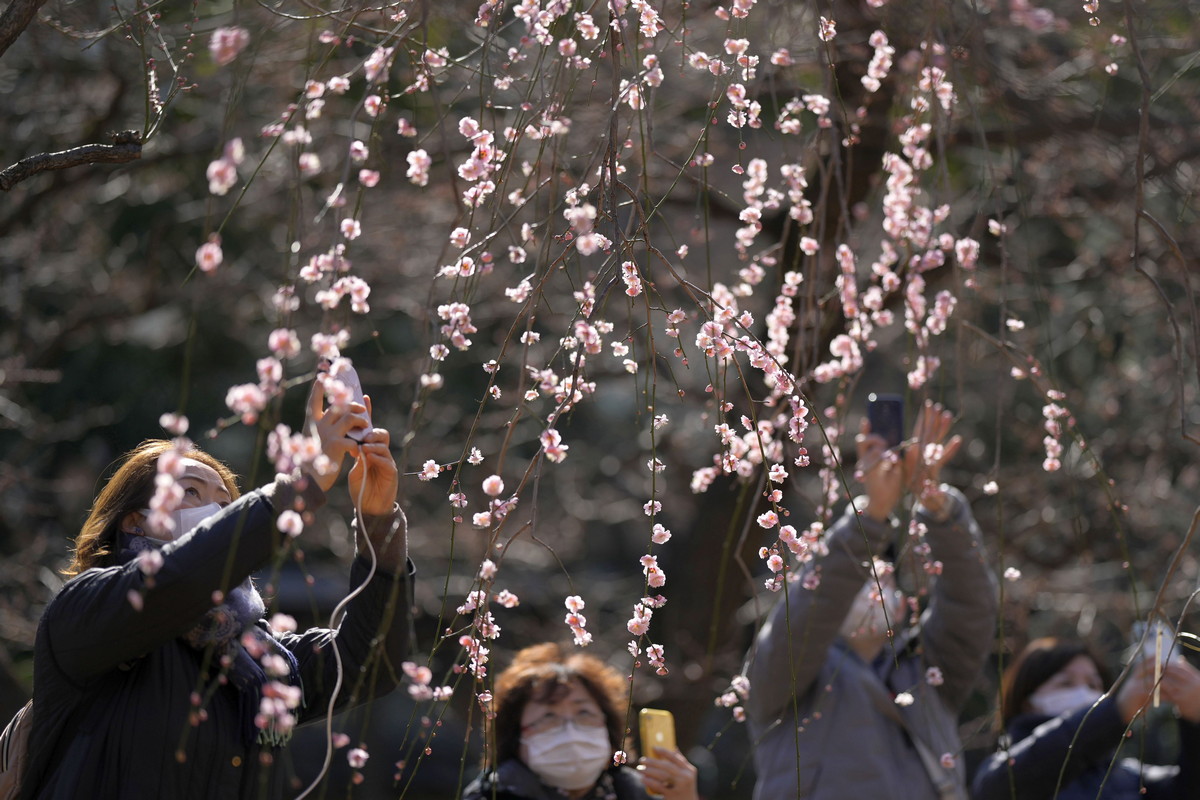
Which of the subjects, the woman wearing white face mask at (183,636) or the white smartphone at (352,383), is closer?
the white smartphone at (352,383)

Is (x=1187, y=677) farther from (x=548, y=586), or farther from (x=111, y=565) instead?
(x=548, y=586)

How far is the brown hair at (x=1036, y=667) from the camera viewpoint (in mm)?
3213

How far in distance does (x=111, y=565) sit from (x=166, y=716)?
267mm

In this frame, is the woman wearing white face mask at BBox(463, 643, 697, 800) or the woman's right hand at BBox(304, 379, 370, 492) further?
the woman wearing white face mask at BBox(463, 643, 697, 800)

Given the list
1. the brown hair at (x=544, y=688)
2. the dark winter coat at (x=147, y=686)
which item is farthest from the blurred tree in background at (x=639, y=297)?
the dark winter coat at (x=147, y=686)

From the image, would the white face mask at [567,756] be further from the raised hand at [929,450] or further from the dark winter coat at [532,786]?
the raised hand at [929,450]

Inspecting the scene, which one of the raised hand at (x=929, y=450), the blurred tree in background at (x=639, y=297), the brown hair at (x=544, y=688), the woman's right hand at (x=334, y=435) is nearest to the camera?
the woman's right hand at (x=334, y=435)

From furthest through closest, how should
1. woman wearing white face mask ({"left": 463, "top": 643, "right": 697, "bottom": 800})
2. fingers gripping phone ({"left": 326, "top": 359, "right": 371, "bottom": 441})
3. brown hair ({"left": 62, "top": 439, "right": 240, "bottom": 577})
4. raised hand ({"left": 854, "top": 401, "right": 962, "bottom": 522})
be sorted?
woman wearing white face mask ({"left": 463, "top": 643, "right": 697, "bottom": 800}) → raised hand ({"left": 854, "top": 401, "right": 962, "bottom": 522}) → brown hair ({"left": 62, "top": 439, "right": 240, "bottom": 577}) → fingers gripping phone ({"left": 326, "top": 359, "right": 371, "bottom": 441})

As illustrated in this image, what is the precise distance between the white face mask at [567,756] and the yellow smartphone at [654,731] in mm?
92

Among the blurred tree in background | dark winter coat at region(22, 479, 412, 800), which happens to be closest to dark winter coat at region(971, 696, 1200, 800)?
the blurred tree in background

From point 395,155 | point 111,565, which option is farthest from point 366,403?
point 395,155

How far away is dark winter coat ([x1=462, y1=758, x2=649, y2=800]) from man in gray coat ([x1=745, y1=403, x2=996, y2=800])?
0.29 m

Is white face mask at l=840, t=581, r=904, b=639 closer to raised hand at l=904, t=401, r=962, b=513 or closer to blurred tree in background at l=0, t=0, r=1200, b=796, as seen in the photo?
raised hand at l=904, t=401, r=962, b=513

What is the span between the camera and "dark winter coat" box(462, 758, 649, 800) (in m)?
2.59
